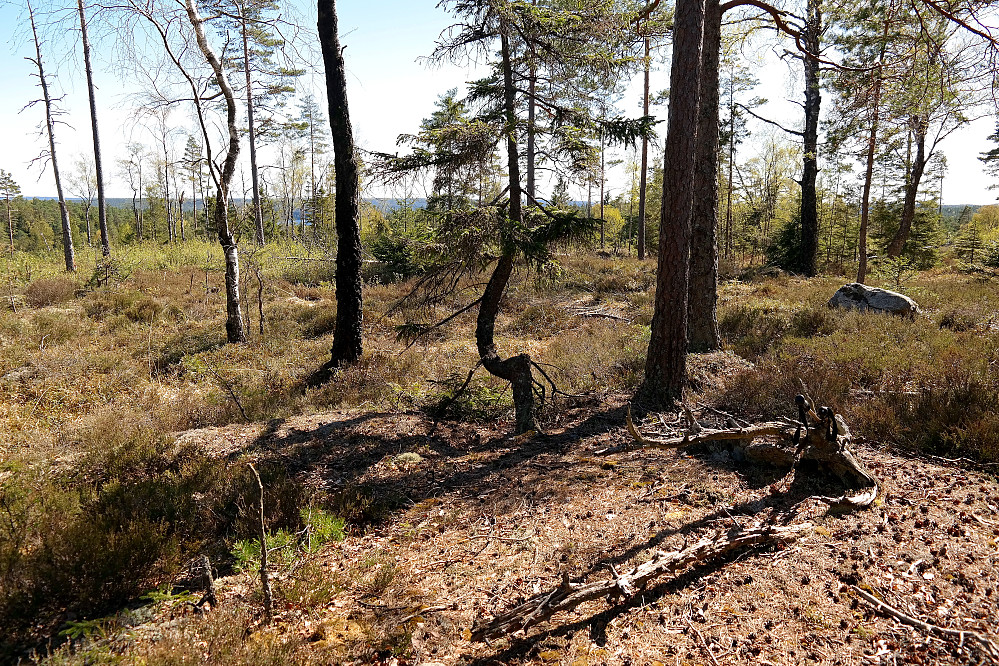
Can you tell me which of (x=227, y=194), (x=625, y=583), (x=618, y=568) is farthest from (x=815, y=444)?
(x=227, y=194)

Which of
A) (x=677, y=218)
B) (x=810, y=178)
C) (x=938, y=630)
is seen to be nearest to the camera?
(x=938, y=630)

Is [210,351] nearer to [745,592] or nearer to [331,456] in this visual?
[331,456]

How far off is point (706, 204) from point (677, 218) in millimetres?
2254

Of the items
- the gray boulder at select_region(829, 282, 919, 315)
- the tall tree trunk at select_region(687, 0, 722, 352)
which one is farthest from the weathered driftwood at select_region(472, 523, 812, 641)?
the gray boulder at select_region(829, 282, 919, 315)

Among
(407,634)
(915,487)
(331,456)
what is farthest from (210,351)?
(915,487)

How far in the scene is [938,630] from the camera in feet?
8.55

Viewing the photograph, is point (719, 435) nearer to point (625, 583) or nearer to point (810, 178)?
point (625, 583)

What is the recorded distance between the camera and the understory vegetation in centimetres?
347

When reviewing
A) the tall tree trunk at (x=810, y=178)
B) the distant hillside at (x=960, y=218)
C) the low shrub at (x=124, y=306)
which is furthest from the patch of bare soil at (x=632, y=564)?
the distant hillside at (x=960, y=218)

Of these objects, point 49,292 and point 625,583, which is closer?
point 625,583

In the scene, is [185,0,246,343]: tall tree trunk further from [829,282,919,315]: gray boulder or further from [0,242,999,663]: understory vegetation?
[829,282,919,315]: gray boulder

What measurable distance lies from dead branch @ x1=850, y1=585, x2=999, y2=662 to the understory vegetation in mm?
2753

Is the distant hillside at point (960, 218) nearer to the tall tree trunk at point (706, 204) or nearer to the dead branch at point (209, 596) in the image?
the tall tree trunk at point (706, 204)

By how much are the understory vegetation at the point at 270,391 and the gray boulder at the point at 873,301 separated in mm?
783
